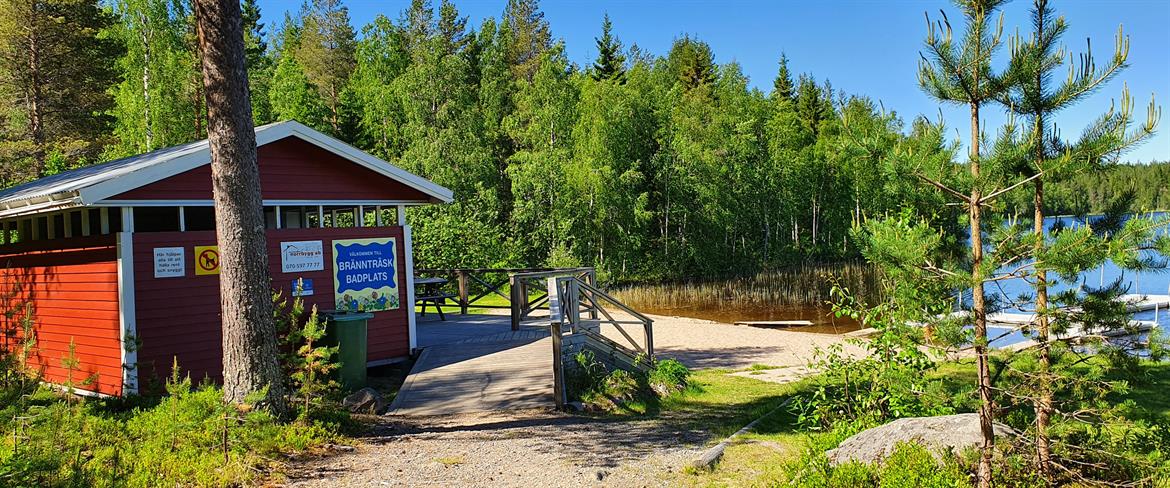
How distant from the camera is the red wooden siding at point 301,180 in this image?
9.37m

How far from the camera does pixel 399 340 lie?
Answer: 1103 centimetres

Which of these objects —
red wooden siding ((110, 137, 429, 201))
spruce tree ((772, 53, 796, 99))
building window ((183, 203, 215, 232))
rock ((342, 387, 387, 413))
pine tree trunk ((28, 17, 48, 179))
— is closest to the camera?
rock ((342, 387, 387, 413))

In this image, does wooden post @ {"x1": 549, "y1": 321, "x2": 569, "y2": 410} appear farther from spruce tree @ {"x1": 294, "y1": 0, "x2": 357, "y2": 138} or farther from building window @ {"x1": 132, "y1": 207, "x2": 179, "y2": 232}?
spruce tree @ {"x1": 294, "y1": 0, "x2": 357, "y2": 138}

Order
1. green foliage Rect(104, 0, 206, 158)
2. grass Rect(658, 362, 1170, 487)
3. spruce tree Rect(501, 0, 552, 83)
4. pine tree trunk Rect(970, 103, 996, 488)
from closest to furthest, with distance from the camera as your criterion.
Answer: pine tree trunk Rect(970, 103, 996, 488) → grass Rect(658, 362, 1170, 487) → green foliage Rect(104, 0, 206, 158) → spruce tree Rect(501, 0, 552, 83)

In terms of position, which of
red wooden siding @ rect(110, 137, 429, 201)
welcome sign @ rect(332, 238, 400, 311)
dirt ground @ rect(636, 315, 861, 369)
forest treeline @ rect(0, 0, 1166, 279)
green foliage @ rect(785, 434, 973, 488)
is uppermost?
forest treeline @ rect(0, 0, 1166, 279)

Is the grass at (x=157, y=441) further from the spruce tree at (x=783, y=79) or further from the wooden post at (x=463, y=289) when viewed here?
the spruce tree at (x=783, y=79)

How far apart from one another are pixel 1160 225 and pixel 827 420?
3.28 metres

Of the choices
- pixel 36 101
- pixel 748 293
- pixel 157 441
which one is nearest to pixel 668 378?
pixel 157 441

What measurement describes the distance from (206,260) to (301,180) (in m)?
1.59

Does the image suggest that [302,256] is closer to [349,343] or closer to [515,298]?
[349,343]

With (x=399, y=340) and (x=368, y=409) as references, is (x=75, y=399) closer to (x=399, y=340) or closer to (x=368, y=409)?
(x=368, y=409)

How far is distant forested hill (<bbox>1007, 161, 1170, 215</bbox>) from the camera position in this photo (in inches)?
188

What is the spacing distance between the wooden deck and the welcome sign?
98 centimetres

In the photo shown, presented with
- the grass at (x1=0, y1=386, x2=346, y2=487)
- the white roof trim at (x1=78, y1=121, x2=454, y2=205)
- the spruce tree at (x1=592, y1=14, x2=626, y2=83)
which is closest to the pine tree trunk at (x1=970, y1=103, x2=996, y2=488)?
the grass at (x1=0, y1=386, x2=346, y2=487)
